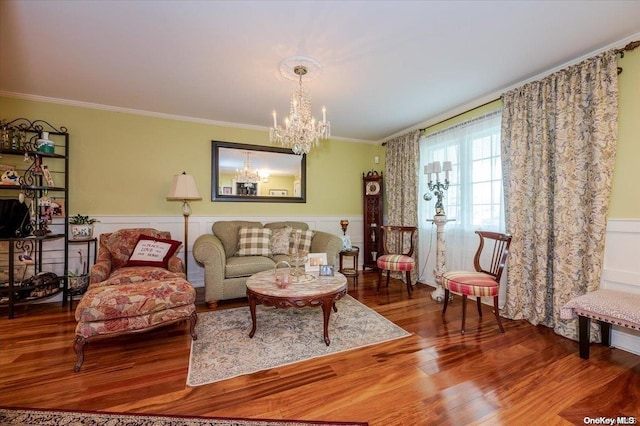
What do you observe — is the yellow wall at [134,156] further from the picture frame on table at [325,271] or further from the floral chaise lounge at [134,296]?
the picture frame on table at [325,271]

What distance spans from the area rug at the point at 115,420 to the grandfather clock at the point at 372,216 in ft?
11.6

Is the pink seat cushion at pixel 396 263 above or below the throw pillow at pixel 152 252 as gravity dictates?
below

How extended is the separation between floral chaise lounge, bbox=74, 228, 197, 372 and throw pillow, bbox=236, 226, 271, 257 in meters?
0.90

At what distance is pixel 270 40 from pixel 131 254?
8.87ft

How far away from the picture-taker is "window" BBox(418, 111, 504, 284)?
10.6ft

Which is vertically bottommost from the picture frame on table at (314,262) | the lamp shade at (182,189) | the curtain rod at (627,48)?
the picture frame on table at (314,262)

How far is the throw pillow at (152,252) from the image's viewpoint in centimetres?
303

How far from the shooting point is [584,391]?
5.65 feet

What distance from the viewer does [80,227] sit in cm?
331

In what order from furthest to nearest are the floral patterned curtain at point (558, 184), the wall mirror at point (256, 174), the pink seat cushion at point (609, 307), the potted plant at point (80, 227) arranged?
the wall mirror at point (256, 174) → the potted plant at point (80, 227) → the floral patterned curtain at point (558, 184) → the pink seat cushion at point (609, 307)

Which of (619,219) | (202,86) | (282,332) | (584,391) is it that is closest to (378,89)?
(202,86)

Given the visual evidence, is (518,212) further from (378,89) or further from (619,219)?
(378,89)

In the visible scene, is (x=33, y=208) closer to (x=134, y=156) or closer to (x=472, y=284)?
(x=134, y=156)

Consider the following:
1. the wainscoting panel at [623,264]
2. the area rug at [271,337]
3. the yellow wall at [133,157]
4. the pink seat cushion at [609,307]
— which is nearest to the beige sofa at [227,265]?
the area rug at [271,337]
